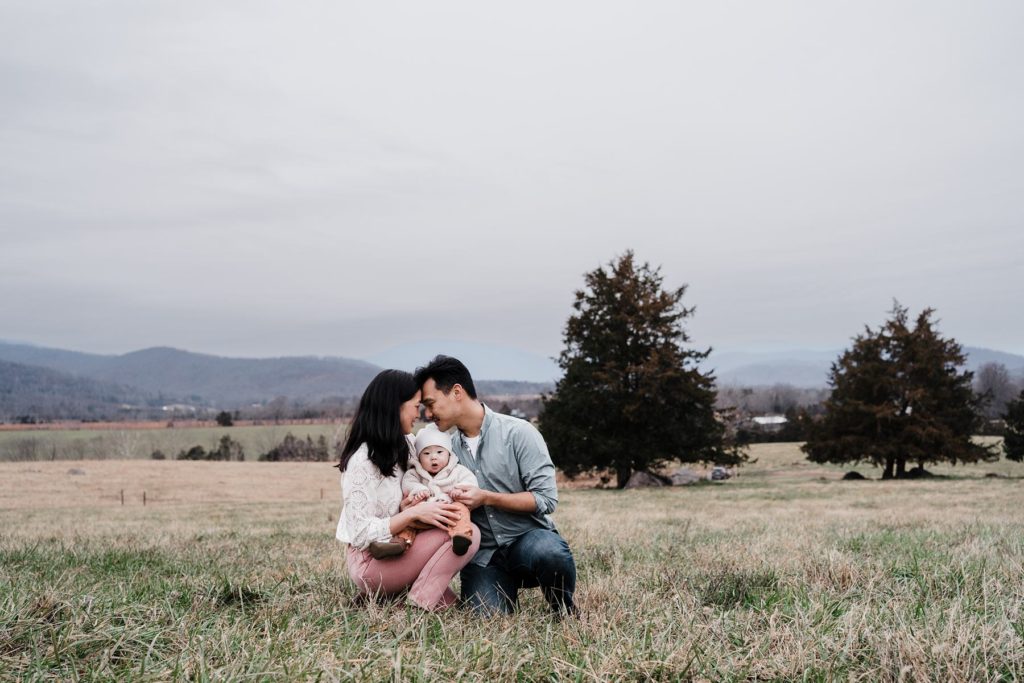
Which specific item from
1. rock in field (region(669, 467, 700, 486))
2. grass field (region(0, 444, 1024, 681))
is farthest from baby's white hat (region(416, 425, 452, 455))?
rock in field (region(669, 467, 700, 486))

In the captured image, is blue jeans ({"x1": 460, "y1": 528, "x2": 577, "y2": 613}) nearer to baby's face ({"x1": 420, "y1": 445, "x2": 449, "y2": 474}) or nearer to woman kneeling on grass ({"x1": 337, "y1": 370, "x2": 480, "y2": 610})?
woman kneeling on grass ({"x1": 337, "y1": 370, "x2": 480, "y2": 610})

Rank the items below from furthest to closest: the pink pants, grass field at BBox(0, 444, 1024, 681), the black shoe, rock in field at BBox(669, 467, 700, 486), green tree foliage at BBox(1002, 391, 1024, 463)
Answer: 1. green tree foliage at BBox(1002, 391, 1024, 463)
2. rock in field at BBox(669, 467, 700, 486)
3. the pink pants
4. the black shoe
5. grass field at BBox(0, 444, 1024, 681)

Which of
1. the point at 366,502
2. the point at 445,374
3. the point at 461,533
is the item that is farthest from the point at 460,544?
the point at 445,374

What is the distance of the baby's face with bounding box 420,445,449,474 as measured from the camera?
482cm

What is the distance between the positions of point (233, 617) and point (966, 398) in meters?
40.7

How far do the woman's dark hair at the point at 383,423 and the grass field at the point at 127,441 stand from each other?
70998 mm

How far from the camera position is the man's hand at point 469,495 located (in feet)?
15.2

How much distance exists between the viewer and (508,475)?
5074mm

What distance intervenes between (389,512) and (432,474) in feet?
1.22

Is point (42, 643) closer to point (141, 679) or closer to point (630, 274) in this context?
point (141, 679)

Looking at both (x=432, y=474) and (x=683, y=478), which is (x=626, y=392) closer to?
(x=683, y=478)

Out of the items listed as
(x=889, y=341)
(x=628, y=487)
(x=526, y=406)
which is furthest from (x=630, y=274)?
(x=526, y=406)

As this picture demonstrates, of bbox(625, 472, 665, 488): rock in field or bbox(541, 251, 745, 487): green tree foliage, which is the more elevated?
bbox(541, 251, 745, 487): green tree foliage

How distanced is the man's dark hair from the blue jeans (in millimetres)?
1128
